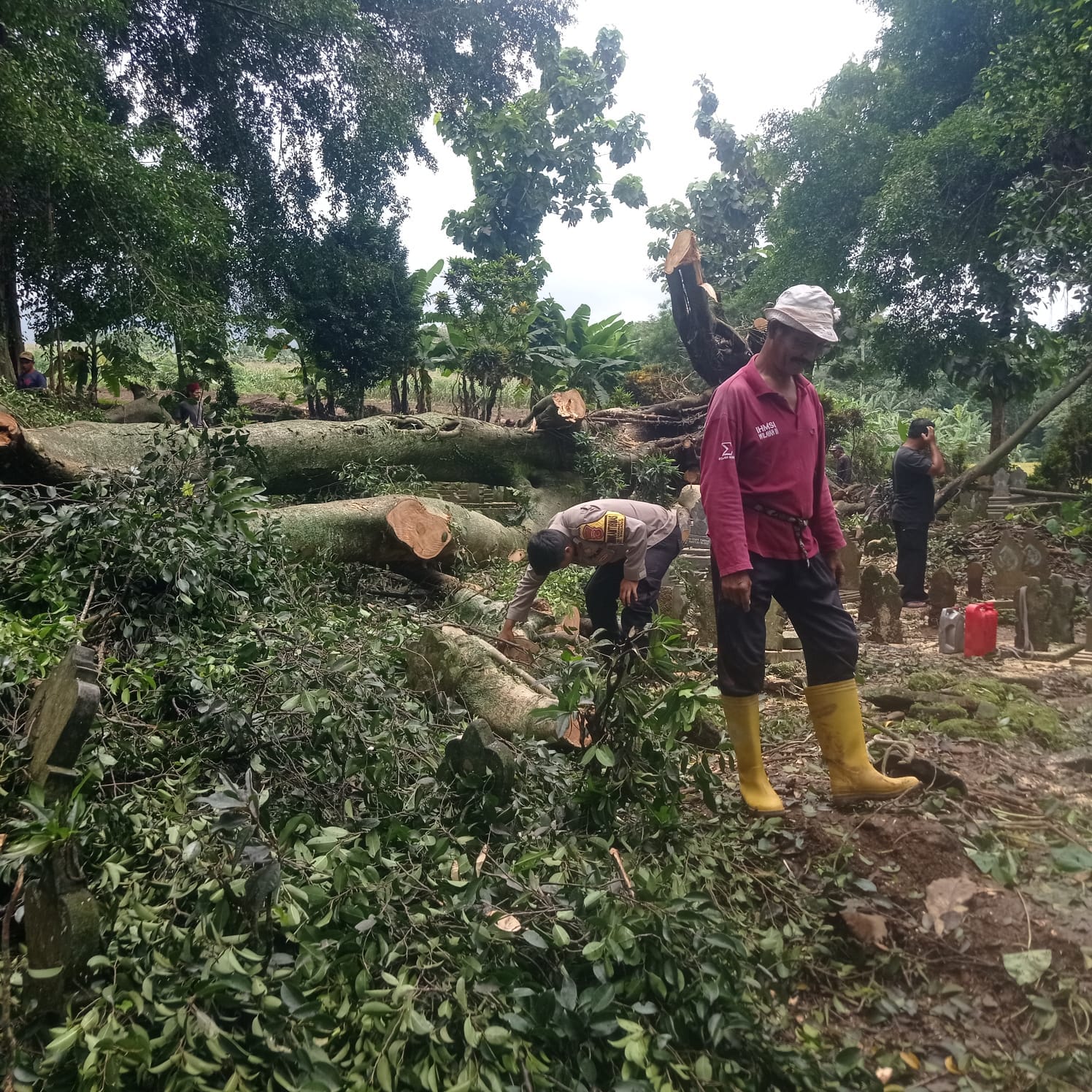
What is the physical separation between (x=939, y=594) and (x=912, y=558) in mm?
487

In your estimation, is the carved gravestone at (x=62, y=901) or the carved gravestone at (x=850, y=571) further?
the carved gravestone at (x=850, y=571)

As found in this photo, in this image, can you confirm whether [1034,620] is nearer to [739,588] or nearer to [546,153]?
[739,588]

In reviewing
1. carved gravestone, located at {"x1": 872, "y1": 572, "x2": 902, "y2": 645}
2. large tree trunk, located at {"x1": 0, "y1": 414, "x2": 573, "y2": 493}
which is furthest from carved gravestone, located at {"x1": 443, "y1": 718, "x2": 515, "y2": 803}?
carved gravestone, located at {"x1": 872, "y1": 572, "x2": 902, "y2": 645}

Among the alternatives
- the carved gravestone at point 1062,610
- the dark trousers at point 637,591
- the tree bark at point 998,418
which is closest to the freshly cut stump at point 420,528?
the dark trousers at point 637,591

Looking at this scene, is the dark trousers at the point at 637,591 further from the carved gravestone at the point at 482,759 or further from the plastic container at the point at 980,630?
the plastic container at the point at 980,630

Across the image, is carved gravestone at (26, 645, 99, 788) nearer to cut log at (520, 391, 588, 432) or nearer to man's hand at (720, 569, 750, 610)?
man's hand at (720, 569, 750, 610)

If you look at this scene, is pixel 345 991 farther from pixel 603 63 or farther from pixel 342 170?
pixel 603 63

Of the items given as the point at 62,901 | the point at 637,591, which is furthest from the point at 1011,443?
the point at 62,901

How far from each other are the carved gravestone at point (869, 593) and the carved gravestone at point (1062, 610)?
112cm

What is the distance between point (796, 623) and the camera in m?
2.88

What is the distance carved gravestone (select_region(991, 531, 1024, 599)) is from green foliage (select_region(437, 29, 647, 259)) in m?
14.7

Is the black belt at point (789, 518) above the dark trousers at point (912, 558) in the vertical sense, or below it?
above

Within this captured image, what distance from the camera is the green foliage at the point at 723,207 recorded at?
22172 mm


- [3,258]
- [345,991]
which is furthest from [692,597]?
[3,258]
